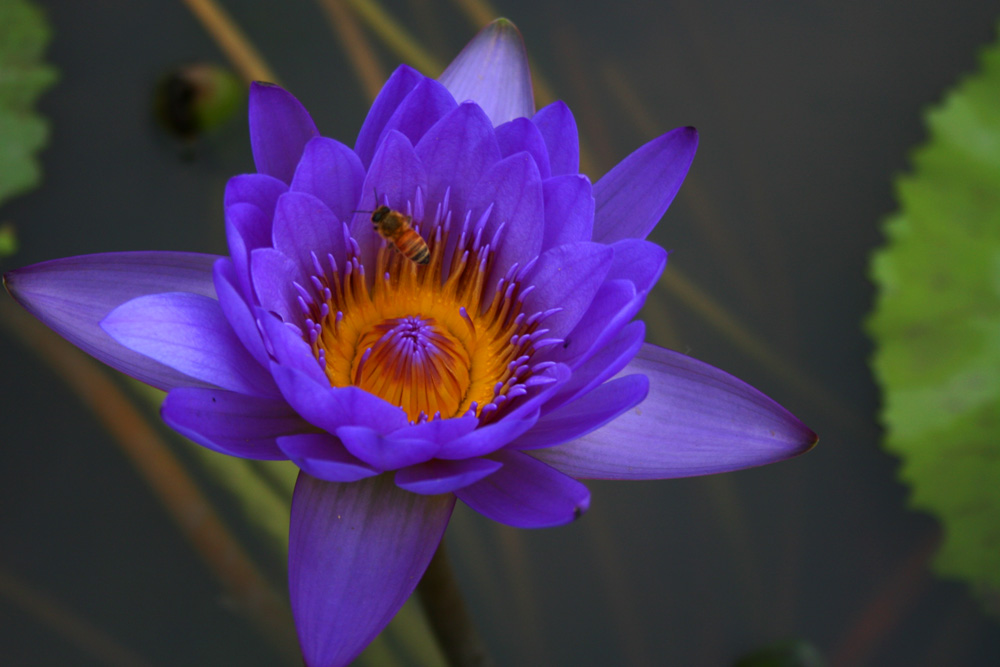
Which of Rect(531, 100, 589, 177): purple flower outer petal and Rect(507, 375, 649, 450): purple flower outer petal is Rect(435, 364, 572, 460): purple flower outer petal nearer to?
Rect(507, 375, 649, 450): purple flower outer petal

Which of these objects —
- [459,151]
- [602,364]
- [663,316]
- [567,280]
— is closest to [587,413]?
[602,364]

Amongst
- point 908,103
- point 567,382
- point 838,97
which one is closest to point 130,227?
point 567,382

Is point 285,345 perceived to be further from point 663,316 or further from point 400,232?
point 663,316

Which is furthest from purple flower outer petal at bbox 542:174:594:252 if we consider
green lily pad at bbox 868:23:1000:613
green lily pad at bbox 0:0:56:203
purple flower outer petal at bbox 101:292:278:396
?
green lily pad at bbox 0:0:56:203

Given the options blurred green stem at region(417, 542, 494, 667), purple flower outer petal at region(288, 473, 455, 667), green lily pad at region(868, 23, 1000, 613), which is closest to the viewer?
purple flower outer petal at region(288, 473, 455, 667)

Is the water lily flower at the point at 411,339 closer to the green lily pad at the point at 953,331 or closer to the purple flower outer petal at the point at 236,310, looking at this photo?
the purple flower outer petal at the point at 236,310

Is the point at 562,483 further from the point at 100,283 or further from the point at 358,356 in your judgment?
the point at 100,283

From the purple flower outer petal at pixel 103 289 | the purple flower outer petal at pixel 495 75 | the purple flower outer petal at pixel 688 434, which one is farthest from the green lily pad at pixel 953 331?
the purple flower outer petal at pixel 103 289
